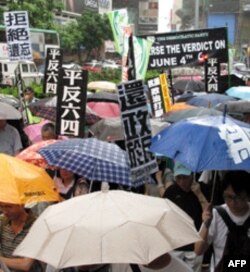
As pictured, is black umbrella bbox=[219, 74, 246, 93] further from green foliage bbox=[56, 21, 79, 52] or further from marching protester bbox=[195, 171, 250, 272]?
green foliage bbox=[56, 21, 79, 52]

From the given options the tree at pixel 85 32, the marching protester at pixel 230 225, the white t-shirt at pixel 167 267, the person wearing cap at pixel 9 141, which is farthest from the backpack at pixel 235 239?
the tree at pixel 85 32

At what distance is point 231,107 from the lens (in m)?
6.96

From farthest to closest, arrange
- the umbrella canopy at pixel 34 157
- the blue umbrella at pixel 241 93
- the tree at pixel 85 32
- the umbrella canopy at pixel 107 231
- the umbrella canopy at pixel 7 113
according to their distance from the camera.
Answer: the tree at pixel 85 32
the blue umbrella at pixel 241 93
the umbrella canopy at pixel 7 113
the umbrella canopy at pixel 34 157
the umbrella canopy at pixel 107 231

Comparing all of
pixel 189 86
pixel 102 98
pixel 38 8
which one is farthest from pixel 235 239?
pixel 38 8

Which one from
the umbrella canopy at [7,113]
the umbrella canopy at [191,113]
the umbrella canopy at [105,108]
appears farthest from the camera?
the umbrella canopy at [105,108]

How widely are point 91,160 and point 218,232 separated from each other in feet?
4.39

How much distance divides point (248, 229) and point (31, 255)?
4.33 feet

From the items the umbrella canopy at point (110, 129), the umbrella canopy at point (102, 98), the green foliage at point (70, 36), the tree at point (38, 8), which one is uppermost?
the tree at point (38, 8)

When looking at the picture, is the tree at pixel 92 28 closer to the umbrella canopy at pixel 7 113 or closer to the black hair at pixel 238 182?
the umbrella canopy at pixel 7 113

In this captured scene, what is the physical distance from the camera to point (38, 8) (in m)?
26.8

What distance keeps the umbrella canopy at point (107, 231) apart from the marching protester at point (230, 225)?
51 cm

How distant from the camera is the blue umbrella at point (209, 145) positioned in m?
3.64

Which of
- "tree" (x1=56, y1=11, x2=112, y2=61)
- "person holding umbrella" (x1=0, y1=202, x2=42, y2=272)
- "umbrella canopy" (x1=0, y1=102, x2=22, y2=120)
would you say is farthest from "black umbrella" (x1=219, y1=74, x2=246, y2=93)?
"tree" (x1=56, y1=11, x2=112, y2=61)

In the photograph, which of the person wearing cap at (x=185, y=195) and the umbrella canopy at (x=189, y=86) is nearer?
the person wearing cap at (x=185, y=195)
